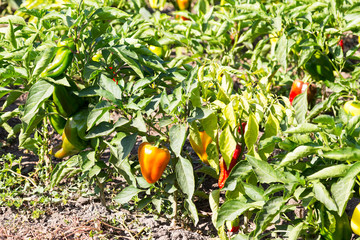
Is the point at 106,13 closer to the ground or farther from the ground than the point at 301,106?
farther from the ground

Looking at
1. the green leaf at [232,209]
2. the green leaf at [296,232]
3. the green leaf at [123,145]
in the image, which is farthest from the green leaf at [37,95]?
the green leaf at [296,232]

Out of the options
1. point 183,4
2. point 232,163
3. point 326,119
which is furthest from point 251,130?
point 183,4

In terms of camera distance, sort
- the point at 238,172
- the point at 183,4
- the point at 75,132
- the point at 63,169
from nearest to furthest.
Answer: the point at 238,172, the point at 75,132, the point at 63,169, the point at 183,4

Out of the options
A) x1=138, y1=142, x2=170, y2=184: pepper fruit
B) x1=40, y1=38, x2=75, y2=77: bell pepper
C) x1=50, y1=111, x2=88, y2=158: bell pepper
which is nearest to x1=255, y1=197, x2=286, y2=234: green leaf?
x1=138, y1=142, x2=170, y2=184: pepper fruit

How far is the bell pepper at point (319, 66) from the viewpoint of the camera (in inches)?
107

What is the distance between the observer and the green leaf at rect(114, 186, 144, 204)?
2088 millimetres

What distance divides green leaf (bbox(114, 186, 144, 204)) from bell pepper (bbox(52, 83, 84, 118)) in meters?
0.44

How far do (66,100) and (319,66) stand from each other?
4.92ft

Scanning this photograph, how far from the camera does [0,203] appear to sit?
7.63 feet

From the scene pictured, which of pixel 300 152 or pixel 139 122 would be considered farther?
pixel 139 122

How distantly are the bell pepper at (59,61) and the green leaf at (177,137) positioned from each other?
Result: 21.0 inches

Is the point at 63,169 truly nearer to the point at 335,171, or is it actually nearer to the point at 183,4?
the point at 335,171

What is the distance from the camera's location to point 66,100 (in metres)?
2.05

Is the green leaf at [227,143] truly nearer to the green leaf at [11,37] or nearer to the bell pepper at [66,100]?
the bell pepper at [66,100]
